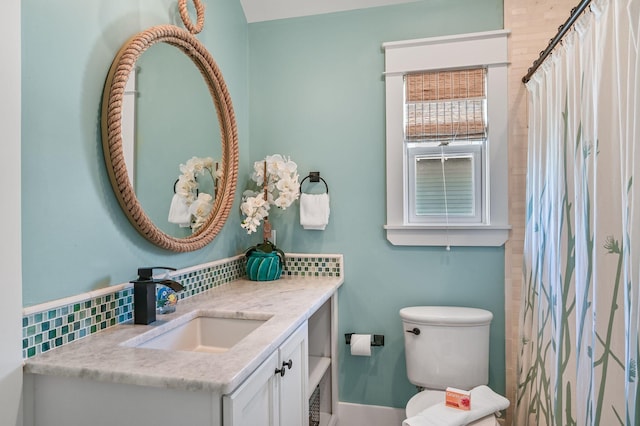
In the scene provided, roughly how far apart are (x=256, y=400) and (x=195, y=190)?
39.1 inches

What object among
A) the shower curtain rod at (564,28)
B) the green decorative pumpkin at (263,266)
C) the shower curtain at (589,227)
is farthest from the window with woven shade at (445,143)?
the green decorative pumpkin at (263,266)

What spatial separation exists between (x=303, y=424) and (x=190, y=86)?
1.50 m

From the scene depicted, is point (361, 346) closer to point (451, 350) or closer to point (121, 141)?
point (451, 350)

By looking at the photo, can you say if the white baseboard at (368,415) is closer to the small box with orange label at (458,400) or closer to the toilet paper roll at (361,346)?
the toilet paper roll at (361,346)

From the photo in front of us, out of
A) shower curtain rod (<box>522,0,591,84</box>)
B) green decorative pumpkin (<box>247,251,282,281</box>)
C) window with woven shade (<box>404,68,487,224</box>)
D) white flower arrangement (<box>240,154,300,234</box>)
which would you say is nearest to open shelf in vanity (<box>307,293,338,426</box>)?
green decorative pumpkin (<box>247,251,282,281</box>)

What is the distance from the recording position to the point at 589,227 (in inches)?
46.3

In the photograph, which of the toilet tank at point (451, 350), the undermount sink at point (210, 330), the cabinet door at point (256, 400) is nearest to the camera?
the cabinet door at point (256, 400)

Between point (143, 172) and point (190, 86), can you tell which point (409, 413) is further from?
point (190, 86)

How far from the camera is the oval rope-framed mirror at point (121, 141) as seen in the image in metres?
1.27

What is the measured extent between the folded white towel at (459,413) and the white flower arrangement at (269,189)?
116 centimetres

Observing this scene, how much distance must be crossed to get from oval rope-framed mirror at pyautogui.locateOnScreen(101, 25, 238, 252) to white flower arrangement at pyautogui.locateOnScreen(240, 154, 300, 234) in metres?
0.13

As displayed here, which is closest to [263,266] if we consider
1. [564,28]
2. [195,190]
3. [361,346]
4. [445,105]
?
[195,190]

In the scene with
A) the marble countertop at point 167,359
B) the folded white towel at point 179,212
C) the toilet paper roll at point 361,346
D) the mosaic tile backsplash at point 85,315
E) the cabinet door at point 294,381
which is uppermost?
the folded white towel at point 179,212

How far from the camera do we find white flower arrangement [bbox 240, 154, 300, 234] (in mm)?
2061
